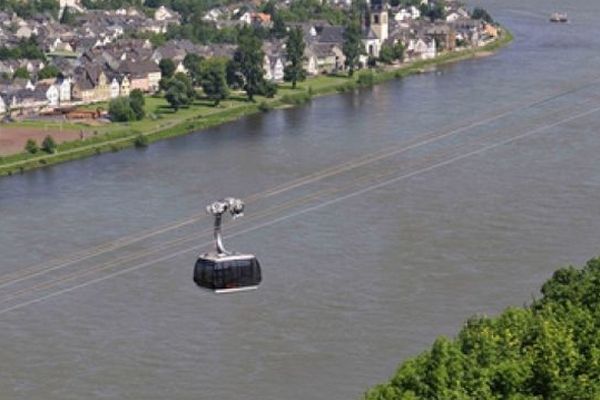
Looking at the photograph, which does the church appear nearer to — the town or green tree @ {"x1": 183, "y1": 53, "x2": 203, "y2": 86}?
the town

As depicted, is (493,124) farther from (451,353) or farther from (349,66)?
(451,353)

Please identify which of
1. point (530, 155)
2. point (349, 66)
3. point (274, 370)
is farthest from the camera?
point (349, 66)

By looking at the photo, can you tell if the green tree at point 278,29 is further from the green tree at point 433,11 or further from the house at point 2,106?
the house at point 2,106

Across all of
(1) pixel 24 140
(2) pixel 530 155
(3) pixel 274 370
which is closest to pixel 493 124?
(2) pixel 530 155

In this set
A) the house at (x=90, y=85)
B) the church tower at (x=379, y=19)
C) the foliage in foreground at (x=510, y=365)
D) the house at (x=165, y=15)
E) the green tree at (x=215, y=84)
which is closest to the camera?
the foliage in foreground at (x=510, y=365)

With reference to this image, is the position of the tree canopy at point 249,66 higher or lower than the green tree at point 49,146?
higher

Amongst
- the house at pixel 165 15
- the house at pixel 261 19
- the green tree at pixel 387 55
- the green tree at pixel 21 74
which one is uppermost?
the house at pixel 165 15

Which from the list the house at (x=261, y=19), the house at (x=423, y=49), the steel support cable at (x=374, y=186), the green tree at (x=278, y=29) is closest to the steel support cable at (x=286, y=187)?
the steel support cable at (x=374, y=186)

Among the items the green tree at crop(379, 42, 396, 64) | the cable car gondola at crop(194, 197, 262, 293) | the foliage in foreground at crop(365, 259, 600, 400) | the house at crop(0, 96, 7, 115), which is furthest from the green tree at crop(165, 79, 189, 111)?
the foliage in foreground at crop(365, 259, 600, 400)
